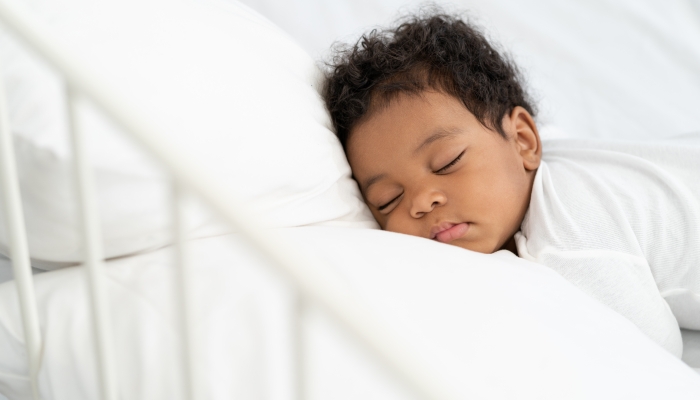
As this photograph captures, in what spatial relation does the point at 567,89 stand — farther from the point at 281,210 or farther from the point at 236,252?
the point at 236,252

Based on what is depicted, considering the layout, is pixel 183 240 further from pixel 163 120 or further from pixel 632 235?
pixel 632 235

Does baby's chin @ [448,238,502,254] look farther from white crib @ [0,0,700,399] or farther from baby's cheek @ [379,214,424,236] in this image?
white crib @ [0,0,700,399]

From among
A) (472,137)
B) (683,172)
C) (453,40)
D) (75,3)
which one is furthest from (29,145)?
(683,172)

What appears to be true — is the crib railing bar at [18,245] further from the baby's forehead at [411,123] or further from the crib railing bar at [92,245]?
the baby's forehead at [411,123]

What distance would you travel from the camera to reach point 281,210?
918 mm

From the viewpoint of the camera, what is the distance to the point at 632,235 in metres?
1.02

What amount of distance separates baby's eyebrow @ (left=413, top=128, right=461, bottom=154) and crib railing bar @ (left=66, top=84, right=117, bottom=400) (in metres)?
0.69

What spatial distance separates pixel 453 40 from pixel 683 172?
0.49 m

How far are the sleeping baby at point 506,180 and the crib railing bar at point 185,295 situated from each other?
26.6 inches

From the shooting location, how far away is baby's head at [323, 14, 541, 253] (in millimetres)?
1120

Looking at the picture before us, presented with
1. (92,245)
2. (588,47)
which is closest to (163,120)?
(92,245)

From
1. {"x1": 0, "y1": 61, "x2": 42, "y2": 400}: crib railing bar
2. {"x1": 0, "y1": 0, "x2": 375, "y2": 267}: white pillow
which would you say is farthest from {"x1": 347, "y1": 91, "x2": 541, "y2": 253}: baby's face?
{"x1": 0, "y1": 61, "x2": 42, "y2": 400}: crib railing bar

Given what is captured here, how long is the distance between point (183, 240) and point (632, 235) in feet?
2.65

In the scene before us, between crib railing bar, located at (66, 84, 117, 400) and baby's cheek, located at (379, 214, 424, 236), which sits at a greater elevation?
crib railing bar, located at (66, 84, 117, 400)
